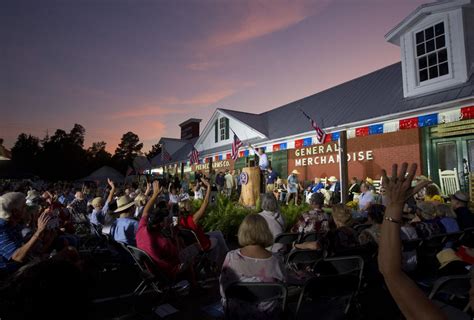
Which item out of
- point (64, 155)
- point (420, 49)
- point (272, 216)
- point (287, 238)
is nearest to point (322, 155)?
point (420, 49)

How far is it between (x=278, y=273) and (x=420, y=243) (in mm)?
2546

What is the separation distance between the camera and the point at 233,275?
274 cm

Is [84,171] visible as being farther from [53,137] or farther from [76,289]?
[76,289]

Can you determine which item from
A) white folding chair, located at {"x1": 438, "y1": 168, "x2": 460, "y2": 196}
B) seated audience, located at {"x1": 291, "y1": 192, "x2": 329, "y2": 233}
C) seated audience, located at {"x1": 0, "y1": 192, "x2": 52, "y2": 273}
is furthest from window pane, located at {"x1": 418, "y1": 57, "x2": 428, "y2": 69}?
seated audience, located at {"x1": 0, "y1": 192, "x2": 52, "y2": 273}

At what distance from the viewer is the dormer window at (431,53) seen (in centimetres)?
1027

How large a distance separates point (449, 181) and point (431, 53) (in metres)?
4.52

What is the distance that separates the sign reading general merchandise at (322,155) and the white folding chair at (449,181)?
9.04ft

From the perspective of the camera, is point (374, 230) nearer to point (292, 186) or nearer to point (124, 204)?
point (124, 204)

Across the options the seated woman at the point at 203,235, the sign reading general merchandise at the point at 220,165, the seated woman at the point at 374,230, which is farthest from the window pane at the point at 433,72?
the sign reading general merchandise at the point at 220,165

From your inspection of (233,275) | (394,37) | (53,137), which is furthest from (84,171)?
(233,275)

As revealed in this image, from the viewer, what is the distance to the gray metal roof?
10516 millimetres

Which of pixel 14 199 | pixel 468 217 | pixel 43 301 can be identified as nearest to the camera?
pixel 43 301

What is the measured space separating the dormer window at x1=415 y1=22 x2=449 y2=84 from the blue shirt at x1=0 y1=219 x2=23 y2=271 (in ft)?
41.3

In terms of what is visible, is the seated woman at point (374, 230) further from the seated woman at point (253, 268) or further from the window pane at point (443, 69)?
the window pane at point (443, 69)
